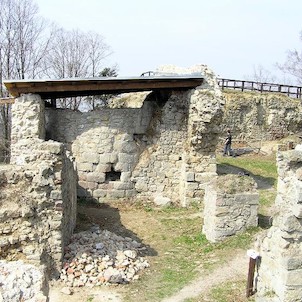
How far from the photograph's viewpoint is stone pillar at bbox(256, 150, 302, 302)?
5879 mm

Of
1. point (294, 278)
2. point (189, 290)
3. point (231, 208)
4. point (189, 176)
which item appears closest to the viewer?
point (294, 278)

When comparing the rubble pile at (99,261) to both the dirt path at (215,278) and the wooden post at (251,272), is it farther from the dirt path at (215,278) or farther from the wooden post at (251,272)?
the wooden post at (251,272)

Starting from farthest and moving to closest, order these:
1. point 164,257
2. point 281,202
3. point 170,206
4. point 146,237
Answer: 1. point 170,206
2. point 146,237
3. point 164,257
4. point 281,202

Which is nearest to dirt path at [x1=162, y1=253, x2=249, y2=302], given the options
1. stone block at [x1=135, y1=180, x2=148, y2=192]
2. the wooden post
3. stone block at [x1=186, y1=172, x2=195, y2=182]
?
the wooden post

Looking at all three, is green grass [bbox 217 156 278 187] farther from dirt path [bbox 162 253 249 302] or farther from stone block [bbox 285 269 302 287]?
stone block [bbox 285 269 302 287]

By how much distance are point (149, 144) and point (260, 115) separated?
13678 millimetres

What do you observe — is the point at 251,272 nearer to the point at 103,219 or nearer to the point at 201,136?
the point at 103,219

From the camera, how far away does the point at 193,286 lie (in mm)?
7883

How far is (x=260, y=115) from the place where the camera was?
83.9 feet

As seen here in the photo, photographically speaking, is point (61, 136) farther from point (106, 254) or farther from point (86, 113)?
point (106, 254)

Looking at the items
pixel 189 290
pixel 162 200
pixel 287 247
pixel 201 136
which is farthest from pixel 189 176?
pixel 287 247

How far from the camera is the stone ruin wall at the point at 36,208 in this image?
7535 mm

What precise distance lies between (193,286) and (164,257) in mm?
1652

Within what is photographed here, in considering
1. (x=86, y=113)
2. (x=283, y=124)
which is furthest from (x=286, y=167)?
(x=283, y=124)
